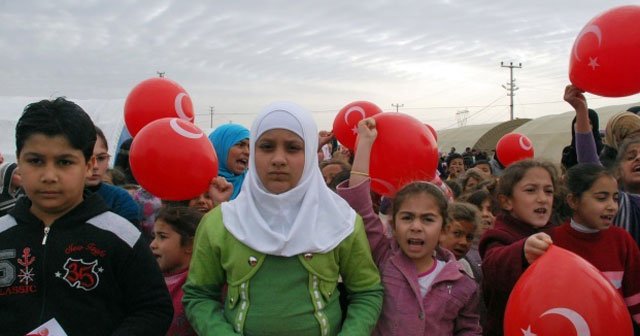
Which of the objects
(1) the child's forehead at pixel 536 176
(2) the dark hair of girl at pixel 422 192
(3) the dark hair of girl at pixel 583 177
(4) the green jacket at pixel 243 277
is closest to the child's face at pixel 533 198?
(1) the child's forehead at pixel 536 176

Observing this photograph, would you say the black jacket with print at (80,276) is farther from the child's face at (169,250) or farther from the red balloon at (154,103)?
the red balloon at (154,103)

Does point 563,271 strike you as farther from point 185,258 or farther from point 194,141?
point 194,141

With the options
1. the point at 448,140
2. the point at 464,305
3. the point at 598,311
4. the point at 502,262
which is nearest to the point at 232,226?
the point at 464,305

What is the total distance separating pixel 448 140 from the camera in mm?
40938

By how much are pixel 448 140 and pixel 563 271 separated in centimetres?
4003

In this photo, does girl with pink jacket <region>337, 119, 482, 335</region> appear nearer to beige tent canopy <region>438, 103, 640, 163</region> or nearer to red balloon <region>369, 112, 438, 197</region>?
red balloon <region>369, 112, 438, 197</region>

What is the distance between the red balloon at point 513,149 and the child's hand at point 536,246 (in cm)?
538

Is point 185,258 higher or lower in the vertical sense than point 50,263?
lower

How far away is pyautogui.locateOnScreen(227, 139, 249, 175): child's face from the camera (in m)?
4.05

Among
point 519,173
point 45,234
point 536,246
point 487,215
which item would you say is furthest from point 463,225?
point 45,234

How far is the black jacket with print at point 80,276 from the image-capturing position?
1.87 meters

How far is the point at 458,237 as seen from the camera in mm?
3287

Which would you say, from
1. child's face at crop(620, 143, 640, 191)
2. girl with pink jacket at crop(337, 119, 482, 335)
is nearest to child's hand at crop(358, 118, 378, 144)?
girl with pink jacket at crop(337, 119, 482, 335)

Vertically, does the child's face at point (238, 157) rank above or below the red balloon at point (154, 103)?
below
